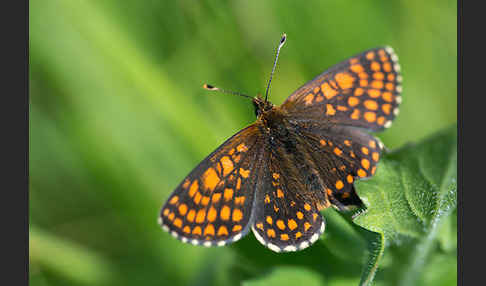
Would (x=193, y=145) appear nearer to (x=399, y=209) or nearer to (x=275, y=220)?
(x=275, y=220)

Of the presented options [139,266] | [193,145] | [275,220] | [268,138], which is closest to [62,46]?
[193,145]

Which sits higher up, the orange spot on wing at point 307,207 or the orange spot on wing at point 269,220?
the orange spot on wing at point 307,207

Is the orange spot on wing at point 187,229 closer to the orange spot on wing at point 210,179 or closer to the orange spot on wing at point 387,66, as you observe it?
the orange spot on wing at point 210,179

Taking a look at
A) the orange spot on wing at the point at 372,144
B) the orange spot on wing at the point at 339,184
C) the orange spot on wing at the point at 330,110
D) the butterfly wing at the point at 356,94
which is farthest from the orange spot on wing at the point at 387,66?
the orange spot on wing at the point at 339,184

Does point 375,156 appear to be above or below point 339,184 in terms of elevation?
above

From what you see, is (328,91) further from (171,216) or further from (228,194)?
(171,216)

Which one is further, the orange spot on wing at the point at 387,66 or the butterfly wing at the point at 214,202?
the orange spot on wing at the point at 387,66

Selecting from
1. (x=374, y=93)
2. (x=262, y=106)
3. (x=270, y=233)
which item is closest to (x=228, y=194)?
(x=270, y=233)
